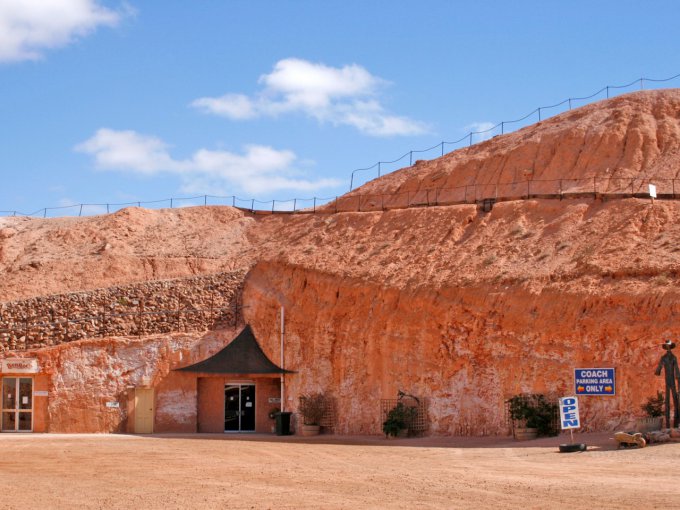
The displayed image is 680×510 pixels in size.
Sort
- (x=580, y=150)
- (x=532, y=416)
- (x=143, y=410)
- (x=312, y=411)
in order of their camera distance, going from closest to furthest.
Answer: (x=532, y=416) < (x=312, y=411) < (x=143, y=410) < (x=580, y=150)

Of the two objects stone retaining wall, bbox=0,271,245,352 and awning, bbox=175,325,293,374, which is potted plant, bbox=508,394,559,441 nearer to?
awning, bbox=175,325,293,374

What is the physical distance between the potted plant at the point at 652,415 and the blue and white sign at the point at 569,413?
2.91 metres

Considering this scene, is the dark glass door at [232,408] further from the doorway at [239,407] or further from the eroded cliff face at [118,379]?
the eroded cliff face at [118,379]

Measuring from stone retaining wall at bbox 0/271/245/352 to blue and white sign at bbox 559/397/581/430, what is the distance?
63.3 feet

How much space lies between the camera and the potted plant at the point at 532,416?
2964 centimetres

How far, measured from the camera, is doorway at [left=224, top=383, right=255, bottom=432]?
39.8 metres

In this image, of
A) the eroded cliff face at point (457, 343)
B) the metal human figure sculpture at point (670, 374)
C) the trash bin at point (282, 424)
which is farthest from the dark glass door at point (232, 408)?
the metal human figure sculpture at point (670, 374)

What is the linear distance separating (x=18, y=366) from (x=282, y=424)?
1079 centimetres

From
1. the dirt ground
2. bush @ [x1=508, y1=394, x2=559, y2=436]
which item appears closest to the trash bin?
the dirt ground


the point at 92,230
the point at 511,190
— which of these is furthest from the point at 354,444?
the point at 92,230

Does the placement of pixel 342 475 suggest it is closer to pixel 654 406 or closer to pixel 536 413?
pixel 536 413

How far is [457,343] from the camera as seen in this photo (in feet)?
110

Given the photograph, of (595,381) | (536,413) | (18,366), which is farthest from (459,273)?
(18,366)

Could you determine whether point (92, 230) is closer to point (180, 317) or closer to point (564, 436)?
point (180, 317)
